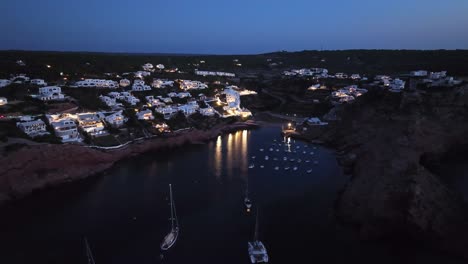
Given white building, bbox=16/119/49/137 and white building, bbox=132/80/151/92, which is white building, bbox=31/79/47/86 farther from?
white building, bbox=16/119/49/137

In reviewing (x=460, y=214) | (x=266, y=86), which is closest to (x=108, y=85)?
(x=266, y=86)

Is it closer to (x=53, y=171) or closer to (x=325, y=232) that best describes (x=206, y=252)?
(x=325, y=232)

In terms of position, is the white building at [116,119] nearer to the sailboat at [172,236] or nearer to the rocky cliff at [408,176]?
the sailboat at [172,236]

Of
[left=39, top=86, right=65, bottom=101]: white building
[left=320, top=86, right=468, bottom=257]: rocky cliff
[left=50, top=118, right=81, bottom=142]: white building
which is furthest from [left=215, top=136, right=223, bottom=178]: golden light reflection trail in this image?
[left=39, top=86, right=65, bottom=101]: white building

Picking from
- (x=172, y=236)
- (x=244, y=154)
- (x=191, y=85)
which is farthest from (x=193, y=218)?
(x=191, y=85)

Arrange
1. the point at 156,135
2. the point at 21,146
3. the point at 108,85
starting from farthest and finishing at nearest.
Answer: the point at 108,85 < the point at 156,135 < the point at 21,146

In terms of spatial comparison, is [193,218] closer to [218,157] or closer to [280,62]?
[218,157]
